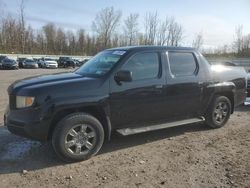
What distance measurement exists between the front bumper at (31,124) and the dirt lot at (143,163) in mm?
496

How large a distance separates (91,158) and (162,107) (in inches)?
66.7

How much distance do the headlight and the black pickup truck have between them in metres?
0.02

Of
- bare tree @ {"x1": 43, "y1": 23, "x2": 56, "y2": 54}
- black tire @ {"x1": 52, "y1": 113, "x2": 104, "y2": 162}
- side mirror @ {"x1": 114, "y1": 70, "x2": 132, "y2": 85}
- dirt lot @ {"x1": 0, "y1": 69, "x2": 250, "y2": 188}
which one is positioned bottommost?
dirt lot @ {"x1": 0, "y1": 69, "x2": 250, "y2": 188}

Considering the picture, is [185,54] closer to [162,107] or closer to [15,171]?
[162,107]

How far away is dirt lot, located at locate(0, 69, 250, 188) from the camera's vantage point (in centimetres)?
443

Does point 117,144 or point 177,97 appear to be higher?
point 177,97

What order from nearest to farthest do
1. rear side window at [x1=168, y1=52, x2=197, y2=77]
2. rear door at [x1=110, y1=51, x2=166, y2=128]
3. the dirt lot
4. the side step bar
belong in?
the dirt lot → rear door at [x1=110, y1=51, x2=166, y2=128] → the side step bar → rear side window at [x1=168, y1=52, x2=197, y2=77]

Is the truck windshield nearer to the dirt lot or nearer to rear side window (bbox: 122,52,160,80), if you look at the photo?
rear side window (bbox: 122,52,160,80)

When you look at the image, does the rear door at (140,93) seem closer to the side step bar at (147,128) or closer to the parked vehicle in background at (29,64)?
the side step bar at (147,128)

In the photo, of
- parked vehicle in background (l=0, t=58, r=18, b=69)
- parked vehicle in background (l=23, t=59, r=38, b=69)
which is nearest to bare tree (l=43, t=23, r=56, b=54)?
parked vehicle in background (l=23, t=59, r=38, b=69)

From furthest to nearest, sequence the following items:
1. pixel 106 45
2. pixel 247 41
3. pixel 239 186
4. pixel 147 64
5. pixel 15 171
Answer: pixel 106 45
pixel 247 41
pixel 147 64
pixel 15 171
pixel 239 186

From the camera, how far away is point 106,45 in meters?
83.2

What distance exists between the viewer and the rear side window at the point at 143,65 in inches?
226

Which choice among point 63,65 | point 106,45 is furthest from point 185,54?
point 106,45
